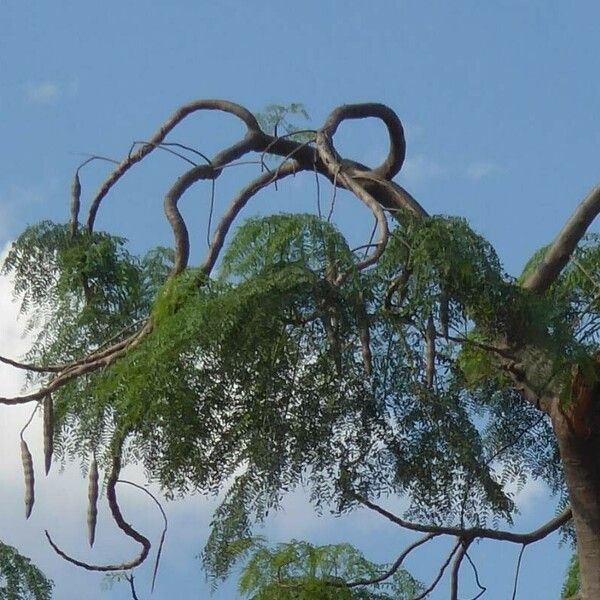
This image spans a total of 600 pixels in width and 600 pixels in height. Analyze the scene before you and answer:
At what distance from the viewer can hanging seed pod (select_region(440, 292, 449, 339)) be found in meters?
2.88

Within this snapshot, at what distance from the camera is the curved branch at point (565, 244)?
134 inches

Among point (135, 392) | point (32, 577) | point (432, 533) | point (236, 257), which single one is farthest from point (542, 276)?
point (32, 577)

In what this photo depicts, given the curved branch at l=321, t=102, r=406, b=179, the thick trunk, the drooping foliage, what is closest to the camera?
the drooping foliage

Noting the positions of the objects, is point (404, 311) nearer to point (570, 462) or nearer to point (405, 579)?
point (570, 462)

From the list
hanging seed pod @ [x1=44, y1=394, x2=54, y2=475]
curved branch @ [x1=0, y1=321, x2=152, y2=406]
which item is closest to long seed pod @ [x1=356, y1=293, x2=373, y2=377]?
curved branch @ [x1=0, y1=321, x2=152, y2=406]

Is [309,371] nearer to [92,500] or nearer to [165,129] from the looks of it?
[92,500]

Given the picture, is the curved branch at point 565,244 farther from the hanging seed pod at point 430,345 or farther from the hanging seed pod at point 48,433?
the hanging seed pod at point 48,433

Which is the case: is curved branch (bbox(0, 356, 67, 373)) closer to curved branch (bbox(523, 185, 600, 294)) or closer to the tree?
the tree

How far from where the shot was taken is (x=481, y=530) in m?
3.38

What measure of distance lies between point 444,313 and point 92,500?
0.79m

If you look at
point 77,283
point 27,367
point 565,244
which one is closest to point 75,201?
point 77,283

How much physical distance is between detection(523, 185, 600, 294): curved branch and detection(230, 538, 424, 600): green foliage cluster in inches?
34.1

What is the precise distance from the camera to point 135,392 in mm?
2676

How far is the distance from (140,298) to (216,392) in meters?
0.78
